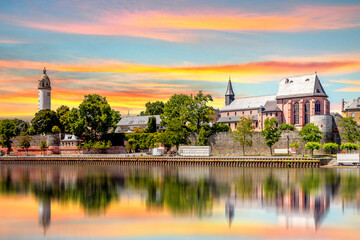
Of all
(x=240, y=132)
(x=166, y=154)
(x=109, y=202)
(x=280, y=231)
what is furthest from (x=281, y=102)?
(x=280, y=231)

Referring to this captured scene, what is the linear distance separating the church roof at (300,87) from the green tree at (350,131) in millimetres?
21838

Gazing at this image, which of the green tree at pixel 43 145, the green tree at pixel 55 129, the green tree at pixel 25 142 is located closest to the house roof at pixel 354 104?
the green tree at pixel 55 129

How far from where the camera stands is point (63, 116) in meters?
98.8

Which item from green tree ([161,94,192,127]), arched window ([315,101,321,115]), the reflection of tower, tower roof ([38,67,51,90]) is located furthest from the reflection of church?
tower roof ([38,67,51,90])

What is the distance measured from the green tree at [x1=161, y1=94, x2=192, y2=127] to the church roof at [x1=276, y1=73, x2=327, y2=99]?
79.6 ft

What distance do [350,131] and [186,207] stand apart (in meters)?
44.9

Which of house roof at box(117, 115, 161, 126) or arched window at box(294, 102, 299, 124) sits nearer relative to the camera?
arched window at box(294, 102, 299, 124)

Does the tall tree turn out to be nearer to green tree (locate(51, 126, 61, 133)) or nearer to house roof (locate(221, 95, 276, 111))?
green tree (locate(51, 126, 61, 133))

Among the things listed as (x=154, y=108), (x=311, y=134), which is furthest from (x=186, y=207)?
(x=154, y=108)

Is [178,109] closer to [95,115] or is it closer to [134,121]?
[95,115]

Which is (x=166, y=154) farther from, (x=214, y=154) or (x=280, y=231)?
(x=280, y=231)

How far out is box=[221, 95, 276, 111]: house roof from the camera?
109 m

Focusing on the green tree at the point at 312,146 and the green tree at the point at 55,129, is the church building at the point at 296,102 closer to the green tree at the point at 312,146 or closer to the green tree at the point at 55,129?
the green tree at the point at 312,146

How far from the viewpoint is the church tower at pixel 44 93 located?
360ft
